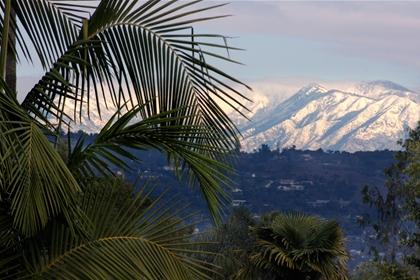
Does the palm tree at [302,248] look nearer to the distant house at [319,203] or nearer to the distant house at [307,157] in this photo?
the distant house at [319,203]

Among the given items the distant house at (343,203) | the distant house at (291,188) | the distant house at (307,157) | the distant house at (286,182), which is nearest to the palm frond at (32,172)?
the distant house at (291,188)

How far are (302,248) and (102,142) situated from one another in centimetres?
825

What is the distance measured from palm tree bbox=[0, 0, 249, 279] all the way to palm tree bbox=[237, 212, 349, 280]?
775 centimetres

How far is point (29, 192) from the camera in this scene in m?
1.92

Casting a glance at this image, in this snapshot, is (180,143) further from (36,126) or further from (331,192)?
(331,192)

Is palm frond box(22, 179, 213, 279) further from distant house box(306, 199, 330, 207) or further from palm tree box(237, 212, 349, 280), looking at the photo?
distant house box(306, 199, 330, 207)

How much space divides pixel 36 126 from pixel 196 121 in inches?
34.7

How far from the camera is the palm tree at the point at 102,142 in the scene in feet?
6.50

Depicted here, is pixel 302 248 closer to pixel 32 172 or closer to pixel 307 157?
pixel 32 172

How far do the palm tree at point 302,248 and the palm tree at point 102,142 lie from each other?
7.75 m

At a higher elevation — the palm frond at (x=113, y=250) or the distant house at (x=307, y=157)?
the palm frond at (x=113, y=250)

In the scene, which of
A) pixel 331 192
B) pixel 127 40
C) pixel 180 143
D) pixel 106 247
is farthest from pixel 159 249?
pixel 331 192

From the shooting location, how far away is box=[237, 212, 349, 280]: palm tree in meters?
10.3

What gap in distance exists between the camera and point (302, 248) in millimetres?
10305
